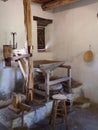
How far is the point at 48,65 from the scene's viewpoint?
127 inches

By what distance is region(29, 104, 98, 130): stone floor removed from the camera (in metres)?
2.65

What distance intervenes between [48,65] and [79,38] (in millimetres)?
1166

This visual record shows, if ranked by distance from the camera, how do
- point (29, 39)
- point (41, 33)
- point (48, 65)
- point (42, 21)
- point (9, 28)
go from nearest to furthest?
point (29, 39)
point (48, 65)
point (9, 28)
point (42, 21)
point (41, 33)

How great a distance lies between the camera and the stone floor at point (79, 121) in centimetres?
265

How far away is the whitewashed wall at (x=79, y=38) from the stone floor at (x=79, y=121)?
1.95ft

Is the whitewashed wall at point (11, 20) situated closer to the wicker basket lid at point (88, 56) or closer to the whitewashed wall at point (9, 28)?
the whitewashed wall at point (9, 28)

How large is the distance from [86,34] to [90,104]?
159cm

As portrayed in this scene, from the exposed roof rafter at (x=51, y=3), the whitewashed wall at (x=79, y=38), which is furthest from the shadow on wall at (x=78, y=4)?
the exposed roof rafter at (x=51, y=3)

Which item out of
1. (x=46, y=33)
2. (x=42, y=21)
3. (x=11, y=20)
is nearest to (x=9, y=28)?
(x=11, y=20)

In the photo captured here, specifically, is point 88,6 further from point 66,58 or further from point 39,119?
point 39,119

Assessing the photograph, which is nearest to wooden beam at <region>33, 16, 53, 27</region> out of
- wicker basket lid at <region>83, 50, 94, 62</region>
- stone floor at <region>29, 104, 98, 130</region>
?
wicker basket lid at <region>83, 50, 94, 62</region>

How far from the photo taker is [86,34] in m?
3.71

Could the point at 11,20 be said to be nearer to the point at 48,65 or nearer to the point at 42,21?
the point at 42,21

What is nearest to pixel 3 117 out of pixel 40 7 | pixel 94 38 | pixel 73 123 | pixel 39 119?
pixel 39 119
